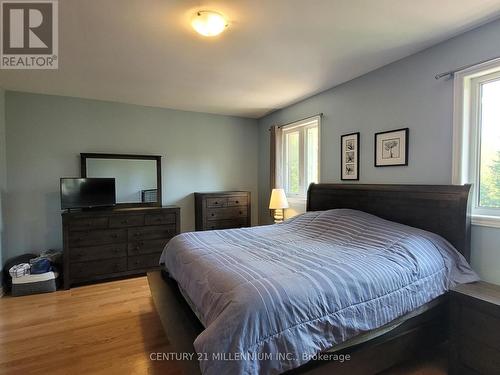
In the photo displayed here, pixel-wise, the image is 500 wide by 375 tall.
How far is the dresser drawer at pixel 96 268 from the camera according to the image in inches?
131

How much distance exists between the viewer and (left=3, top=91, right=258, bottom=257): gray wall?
3428 millimetres

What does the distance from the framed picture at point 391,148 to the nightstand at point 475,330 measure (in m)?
1.24

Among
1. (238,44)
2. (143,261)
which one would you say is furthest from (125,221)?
(238,44)

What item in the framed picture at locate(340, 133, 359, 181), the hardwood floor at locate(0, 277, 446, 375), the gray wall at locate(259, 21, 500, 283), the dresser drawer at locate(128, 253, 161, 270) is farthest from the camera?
the dresser drawer at locate(128, 253, 161, 270)

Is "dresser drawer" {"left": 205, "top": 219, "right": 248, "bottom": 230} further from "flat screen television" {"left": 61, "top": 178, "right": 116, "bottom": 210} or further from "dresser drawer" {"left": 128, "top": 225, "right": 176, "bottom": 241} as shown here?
"flat screen television" {"left": 61, "top": 178, "right": 116, "bottom": 210}

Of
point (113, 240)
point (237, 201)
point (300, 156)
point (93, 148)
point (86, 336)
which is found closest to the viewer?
point (86, 336)

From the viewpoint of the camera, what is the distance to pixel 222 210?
14.3 ft

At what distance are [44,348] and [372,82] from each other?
3861 millimetres

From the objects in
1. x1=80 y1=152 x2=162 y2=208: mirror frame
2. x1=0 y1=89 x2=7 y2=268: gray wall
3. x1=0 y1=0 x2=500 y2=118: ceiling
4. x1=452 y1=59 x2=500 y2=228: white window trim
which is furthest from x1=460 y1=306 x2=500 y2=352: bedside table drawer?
x1=0 y1=89 x2=7 y2=268: gray wall

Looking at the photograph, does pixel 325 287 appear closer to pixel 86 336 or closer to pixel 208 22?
pixel 208 22

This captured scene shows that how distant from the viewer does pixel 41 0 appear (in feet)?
5.68

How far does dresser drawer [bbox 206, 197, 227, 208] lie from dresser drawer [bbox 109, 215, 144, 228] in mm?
1022

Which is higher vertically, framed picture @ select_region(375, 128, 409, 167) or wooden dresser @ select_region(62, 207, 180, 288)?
framed picture @ select_region(375, 128, 409, 167)

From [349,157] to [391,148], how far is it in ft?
1.75
